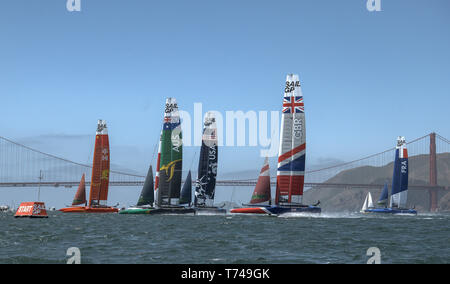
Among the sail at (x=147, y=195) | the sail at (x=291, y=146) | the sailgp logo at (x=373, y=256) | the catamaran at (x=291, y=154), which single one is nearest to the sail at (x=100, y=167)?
the sail at (x=147, y=195)

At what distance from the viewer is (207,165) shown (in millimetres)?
57500

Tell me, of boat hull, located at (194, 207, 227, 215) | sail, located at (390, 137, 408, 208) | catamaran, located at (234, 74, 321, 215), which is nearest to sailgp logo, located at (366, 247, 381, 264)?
catamaran, located at (234, 74, 321, 215)

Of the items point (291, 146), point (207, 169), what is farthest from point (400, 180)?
point (291, 146)

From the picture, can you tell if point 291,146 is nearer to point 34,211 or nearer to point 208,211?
point 208,211

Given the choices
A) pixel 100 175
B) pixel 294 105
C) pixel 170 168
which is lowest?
pixel 100 175

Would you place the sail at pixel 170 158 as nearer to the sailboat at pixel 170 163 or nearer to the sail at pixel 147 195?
the sailboat at pixel 170 163

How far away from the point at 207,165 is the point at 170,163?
20.9 feet

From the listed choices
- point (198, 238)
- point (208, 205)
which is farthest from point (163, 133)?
point (198, 238)

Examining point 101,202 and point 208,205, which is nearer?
point 208,205

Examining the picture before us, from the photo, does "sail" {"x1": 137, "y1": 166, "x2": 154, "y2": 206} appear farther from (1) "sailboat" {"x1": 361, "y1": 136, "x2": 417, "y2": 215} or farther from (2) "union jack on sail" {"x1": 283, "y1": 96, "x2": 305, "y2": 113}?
(1) "sailboat" {"x1": 361, "y1": 136, "x2": 417, "y2": 215}

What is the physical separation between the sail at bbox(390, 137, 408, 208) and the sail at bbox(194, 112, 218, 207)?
28612 millimetres

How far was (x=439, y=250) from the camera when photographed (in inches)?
832

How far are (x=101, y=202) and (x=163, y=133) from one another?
16.7m

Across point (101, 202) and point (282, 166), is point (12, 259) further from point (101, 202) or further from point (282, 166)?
point (101, 202)
